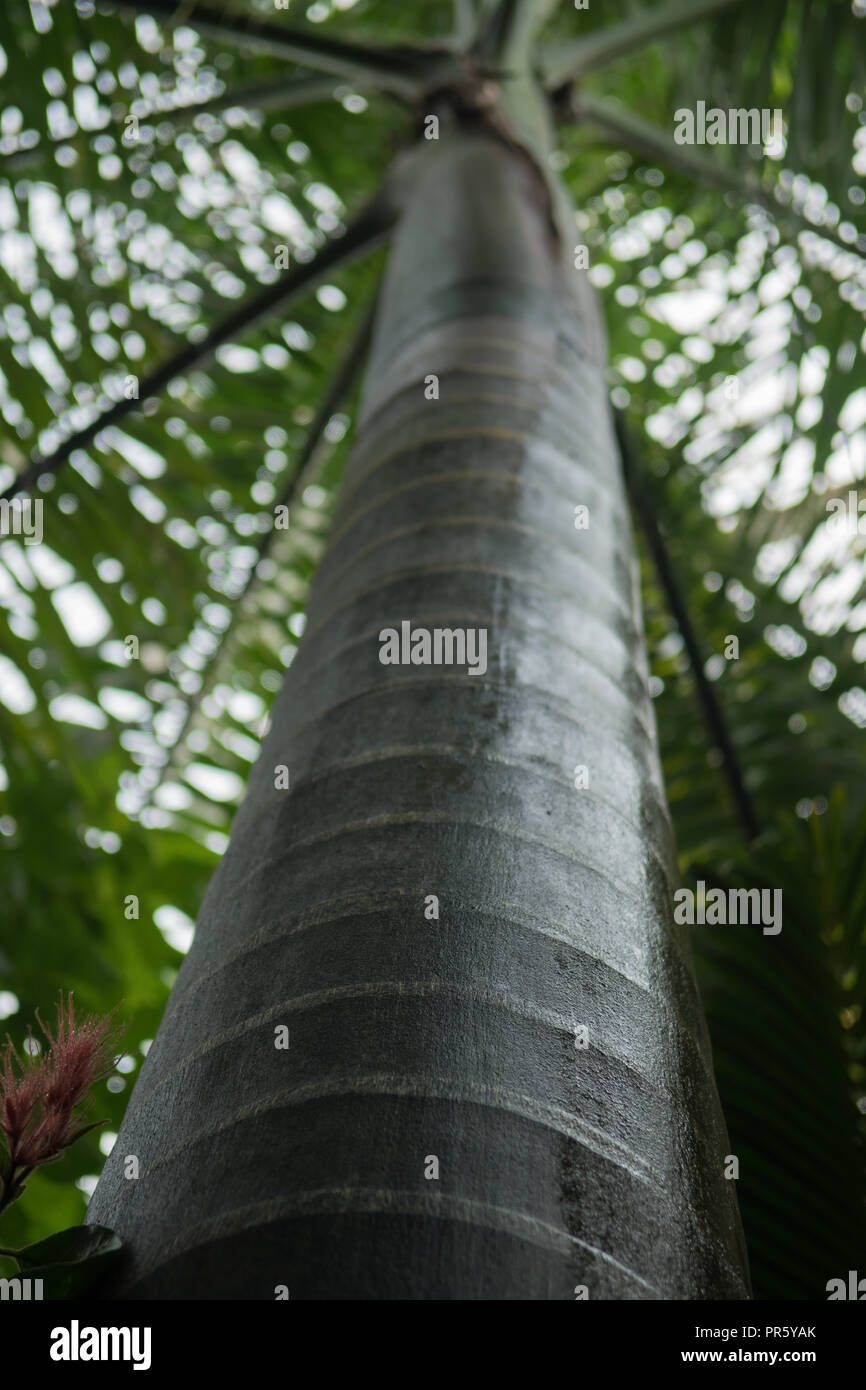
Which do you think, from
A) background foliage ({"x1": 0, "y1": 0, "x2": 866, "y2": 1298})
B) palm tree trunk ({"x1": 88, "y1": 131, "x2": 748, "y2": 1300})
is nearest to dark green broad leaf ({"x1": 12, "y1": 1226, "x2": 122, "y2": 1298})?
palm tree trunk ({"x1": 88, "y1": 131, "x2": 748, "y2": 1300})

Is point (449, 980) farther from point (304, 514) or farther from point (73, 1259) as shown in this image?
point (304, 514)

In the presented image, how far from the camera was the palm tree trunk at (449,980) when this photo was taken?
583mm

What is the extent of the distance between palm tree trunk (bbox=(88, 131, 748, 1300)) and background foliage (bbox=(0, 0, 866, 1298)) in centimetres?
70

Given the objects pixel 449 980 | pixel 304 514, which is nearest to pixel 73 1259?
pixel 449 980

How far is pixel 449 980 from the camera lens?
0.70 meters

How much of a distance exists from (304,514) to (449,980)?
297cm

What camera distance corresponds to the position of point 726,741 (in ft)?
7.07

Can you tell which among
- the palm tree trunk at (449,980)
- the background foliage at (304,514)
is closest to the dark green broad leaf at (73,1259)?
the palm tree trunk at (449,980)

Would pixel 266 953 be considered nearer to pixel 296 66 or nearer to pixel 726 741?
pixel 726 741

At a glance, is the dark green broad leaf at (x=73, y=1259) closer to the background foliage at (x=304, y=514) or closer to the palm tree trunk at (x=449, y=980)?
the palm tree trunk at (x=449, y=980)

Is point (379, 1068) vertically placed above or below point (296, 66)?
below

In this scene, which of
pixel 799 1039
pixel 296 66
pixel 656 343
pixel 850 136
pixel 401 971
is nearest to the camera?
pixel 401 971

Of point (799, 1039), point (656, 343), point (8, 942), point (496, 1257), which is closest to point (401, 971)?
point (496, 1257)

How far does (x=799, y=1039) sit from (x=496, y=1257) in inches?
42.5
